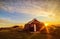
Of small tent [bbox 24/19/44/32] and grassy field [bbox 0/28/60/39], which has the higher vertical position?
small tent [bbox 24/19/44/32]

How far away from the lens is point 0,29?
246 centimetres

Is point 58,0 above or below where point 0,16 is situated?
above

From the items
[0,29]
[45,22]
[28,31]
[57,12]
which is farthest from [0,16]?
[57,12]

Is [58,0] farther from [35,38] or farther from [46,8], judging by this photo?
[35,38]

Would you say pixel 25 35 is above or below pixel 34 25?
below

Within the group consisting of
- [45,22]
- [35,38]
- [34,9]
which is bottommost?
[35,38]

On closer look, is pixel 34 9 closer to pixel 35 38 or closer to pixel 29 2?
pixel 29 2

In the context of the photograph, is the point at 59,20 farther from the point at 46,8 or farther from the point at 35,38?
the point at 35,38

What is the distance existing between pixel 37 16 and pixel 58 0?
1.17ft

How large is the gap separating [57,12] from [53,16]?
76 millimetres

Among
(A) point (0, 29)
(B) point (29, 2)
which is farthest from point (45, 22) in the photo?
(A) point (0, 29)

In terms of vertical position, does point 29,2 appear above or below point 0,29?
above

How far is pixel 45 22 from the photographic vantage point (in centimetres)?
246

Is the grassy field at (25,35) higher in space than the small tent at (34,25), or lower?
lower
